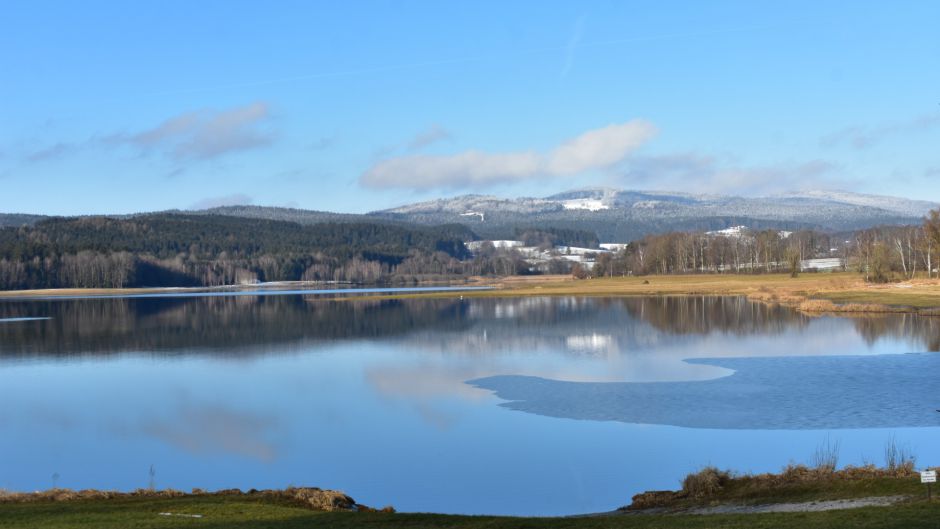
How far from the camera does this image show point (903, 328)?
Answer: 46.3m

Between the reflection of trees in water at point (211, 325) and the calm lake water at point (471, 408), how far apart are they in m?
0.65

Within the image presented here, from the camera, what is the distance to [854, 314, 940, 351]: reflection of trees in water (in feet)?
134

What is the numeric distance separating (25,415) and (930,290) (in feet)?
208

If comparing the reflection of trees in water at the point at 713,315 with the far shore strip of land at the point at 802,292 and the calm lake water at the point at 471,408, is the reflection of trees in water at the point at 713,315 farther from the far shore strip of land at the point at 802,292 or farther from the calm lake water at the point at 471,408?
the far shore strip of land at the point at 802,292

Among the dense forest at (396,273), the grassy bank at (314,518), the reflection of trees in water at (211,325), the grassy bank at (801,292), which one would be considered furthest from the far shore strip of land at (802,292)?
the grassy bank at (314,518)

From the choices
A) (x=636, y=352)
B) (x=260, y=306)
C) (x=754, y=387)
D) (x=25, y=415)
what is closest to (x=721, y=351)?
(x=636, y=352)

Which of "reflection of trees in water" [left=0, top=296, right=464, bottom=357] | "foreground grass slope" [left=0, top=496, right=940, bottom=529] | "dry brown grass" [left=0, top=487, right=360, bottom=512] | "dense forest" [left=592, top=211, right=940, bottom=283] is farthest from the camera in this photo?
"dense forest" [left=592, top=211, right=940, bottom=283]

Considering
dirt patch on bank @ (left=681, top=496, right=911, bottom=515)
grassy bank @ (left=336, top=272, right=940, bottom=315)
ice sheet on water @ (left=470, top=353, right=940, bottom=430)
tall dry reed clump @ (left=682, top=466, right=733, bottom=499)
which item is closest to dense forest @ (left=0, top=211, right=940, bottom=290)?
grassy bank @ (left=336, top=272, right=940, bottom=315)

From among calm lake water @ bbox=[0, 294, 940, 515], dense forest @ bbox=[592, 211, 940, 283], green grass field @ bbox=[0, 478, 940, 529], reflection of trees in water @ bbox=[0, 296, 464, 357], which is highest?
dense forest @ bbox=[592, 211, 940, 283]

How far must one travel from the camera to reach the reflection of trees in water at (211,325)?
4897 centimetres

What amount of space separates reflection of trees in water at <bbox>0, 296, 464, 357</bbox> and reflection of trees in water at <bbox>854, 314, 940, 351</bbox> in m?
23.5

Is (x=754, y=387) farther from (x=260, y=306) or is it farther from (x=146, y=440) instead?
(x=260, y=306)

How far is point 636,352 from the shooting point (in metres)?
39.1

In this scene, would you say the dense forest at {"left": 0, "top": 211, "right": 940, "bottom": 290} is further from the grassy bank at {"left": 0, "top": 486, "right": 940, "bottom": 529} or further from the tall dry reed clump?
the grassy bank at {"left": 0, "top": 486, "right": 940, "bottom": 529}
